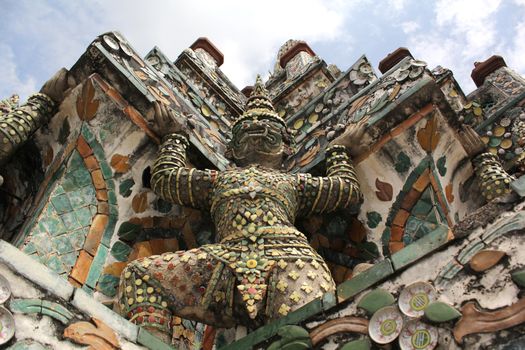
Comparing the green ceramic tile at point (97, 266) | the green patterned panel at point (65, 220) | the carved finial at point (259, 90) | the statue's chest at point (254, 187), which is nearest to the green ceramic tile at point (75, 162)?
the green patterned panel at point (65, 220)

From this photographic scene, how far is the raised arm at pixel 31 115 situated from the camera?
4988 millimetres

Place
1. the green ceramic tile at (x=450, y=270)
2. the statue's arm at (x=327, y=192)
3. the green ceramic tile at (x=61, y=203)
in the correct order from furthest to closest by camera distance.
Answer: the statue's arm at (x=327, y=192)
the green ceramic tile at (x=61, y=203)
the green ceramic tile at (x=450, y=270)

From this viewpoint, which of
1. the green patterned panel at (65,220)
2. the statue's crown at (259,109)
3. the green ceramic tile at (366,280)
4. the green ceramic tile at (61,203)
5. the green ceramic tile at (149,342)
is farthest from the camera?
the statue's crown at (259,109)

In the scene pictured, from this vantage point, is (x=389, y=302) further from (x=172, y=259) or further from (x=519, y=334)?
(x=172, y=259)

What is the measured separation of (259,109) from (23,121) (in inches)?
73.8

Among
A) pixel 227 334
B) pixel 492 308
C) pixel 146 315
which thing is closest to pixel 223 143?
pixel 227 334

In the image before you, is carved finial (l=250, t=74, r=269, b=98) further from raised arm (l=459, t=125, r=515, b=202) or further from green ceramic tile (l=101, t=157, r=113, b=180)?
raised arm (l=459, t=125, r=515, b=202)

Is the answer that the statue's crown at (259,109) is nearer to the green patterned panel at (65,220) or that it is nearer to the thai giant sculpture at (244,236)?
the thai giant sculpture at (244,236)

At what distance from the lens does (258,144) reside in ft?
17.4

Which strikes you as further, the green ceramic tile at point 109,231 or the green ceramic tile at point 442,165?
the green ceramic tile at point 442,165

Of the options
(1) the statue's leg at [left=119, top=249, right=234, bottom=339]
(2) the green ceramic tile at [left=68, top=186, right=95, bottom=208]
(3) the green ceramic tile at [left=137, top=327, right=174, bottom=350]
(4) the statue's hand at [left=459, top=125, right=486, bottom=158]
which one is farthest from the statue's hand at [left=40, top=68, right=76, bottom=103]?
(4) the statue's hand at [left=459, top=125, right=486, bottom=158]

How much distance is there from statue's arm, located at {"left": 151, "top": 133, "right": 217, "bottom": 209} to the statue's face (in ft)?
1.34

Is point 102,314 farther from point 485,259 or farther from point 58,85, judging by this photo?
point 58,85

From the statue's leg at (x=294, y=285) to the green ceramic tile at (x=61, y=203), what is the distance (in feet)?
5.70
